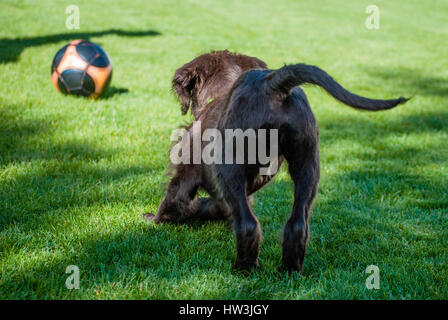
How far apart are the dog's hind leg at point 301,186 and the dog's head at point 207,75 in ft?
2.97

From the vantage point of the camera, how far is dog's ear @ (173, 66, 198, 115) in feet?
10.9

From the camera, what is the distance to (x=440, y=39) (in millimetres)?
14766

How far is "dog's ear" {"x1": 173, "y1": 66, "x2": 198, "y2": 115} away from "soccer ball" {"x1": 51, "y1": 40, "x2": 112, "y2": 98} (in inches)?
133

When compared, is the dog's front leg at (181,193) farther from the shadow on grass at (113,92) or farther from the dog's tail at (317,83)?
the shadow on grass at (113,92)

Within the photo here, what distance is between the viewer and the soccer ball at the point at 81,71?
636 cm

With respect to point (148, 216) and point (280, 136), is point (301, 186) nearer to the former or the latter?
point (280, 136)

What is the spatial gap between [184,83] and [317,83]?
1.31 meters

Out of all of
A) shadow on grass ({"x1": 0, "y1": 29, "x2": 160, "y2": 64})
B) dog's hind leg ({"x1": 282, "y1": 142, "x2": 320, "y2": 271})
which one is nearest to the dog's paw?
dog's hind leg ({"x1": 282, "y1": 142, "x2": 320, "y2": 271})

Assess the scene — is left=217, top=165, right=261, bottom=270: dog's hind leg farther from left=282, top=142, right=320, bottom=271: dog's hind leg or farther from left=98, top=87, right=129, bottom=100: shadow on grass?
left=98, top=87, right=129, bottom=100: shadow on grass

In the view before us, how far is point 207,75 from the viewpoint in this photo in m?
3.33

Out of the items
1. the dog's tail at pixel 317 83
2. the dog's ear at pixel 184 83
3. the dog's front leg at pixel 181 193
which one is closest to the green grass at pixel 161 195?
the dog's front leg at pixel 181 193

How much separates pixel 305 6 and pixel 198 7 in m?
5.63

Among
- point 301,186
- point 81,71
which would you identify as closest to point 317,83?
point 301,186
